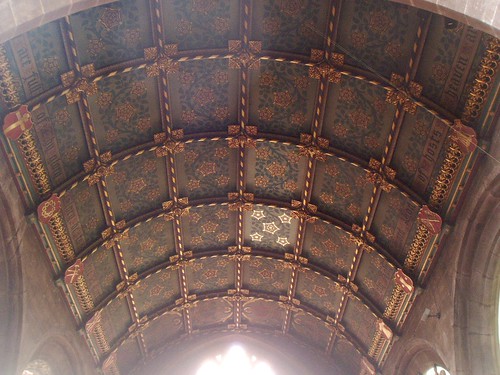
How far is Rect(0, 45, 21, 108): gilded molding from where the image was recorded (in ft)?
42.1

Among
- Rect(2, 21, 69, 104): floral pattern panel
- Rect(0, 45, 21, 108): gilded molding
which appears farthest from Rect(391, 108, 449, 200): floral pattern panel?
Rect(0, 45, 21, 108): gilded molding

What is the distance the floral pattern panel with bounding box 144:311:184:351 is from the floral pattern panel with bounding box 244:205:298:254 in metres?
4.55

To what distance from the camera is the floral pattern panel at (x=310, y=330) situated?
22453mm

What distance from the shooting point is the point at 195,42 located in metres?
15.6

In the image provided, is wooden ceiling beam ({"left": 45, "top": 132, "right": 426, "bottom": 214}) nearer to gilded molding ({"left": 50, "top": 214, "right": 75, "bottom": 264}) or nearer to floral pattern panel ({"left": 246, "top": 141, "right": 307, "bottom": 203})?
floral pattern panel ({"left": 246, "top": 141, "right": 307, "bottom": 203})

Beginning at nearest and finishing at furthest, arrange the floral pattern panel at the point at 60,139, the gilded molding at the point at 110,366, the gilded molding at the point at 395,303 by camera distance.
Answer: the floral pattern panel at the point at 60,139 < the gilded molding at the point at 395,303 < the gilded molding at the point at 110,366

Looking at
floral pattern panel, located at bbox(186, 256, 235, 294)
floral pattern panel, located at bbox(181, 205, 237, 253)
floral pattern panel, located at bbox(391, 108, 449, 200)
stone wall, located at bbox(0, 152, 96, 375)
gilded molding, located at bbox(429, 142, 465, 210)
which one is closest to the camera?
stone wall, located at bbox(0, 152, 96, 375)

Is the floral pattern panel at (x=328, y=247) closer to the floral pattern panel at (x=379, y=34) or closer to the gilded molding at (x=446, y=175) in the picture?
the gilded molding at (x=446, y=175)

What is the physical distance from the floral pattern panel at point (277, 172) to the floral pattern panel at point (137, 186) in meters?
2.75

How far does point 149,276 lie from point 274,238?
173 inches

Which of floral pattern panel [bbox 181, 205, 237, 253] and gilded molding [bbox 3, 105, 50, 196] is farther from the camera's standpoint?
floral pattern panel [bbox 181, 205, 237, 253]

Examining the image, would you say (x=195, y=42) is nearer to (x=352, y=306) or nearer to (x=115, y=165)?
(x=115, y=165)

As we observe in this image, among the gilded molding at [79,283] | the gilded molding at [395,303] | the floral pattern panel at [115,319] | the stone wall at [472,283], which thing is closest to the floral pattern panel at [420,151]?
the stone wall at [472,283]

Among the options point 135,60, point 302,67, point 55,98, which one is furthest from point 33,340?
point 302,67
